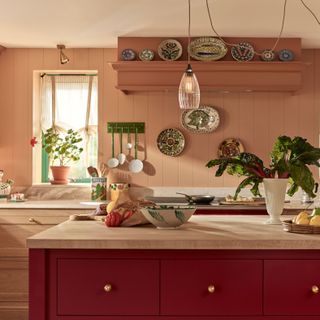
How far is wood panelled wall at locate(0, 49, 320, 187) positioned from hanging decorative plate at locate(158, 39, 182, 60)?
0.45 meters

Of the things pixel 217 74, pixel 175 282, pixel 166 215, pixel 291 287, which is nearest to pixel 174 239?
pixel 175 282

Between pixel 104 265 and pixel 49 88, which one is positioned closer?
pixel 104 265

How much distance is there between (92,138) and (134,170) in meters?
0.62

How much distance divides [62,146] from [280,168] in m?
3.28

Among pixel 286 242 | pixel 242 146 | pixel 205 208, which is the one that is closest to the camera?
pixel 286 242

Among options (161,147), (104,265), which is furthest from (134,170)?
(104,265)

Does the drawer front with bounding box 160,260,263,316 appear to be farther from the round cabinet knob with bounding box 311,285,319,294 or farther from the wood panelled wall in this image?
the wood panelled wall

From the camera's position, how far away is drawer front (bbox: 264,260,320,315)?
8.03 ft

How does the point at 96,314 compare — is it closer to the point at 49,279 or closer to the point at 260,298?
the point at 49,279

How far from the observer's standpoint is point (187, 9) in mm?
4434

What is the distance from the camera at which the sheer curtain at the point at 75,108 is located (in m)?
5.95

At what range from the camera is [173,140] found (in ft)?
18.6

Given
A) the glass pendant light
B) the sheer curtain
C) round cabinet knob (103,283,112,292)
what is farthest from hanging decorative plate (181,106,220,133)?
round cabinet knob (103,283,112,292)

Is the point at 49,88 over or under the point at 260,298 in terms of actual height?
over
